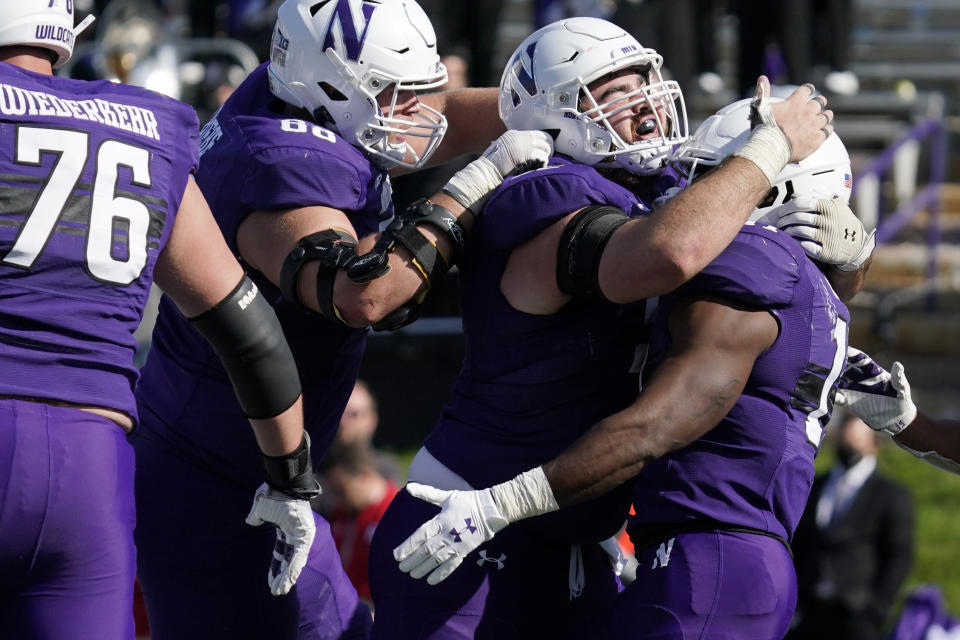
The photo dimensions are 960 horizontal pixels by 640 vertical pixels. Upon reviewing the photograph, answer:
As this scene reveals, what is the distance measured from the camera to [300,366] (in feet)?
11.9

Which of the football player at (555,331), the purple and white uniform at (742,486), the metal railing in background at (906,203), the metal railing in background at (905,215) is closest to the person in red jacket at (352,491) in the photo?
the football player at (555,331)

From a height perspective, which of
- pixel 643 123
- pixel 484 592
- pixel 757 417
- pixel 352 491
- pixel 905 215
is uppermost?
pixel 643 123

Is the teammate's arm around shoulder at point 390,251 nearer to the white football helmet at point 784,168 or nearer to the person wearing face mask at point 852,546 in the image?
the white football helmet at point 784,168

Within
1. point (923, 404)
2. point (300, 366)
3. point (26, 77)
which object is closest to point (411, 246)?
point (300, 366)

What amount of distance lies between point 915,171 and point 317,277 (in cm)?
786

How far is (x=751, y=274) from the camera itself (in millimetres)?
2988

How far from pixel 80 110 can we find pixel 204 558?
1296 millimetres

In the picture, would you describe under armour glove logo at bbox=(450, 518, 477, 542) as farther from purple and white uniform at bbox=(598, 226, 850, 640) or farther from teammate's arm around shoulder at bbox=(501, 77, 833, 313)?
teammate's arm around shoulder at bbox=(501, 77, 833, 313)

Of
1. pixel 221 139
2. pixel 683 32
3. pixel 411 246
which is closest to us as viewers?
pixel 411 246

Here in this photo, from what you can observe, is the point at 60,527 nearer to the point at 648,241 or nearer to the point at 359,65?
the point at 648,241

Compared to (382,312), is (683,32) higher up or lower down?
lower down

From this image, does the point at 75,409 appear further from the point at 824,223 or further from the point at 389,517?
the point at 824,223

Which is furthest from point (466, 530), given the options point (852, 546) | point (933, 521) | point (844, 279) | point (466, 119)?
point (933, 521)

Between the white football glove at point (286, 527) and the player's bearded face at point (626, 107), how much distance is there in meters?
1.14
